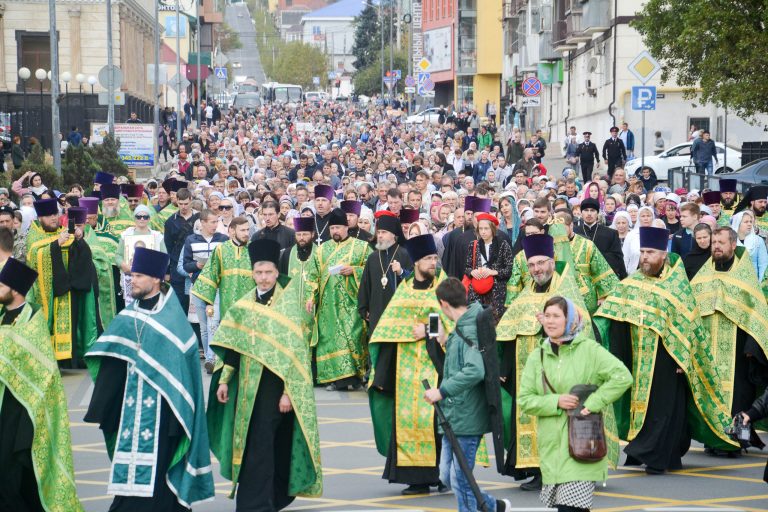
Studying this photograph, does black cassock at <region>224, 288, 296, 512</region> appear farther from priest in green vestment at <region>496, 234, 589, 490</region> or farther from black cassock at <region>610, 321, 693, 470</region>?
black cassock at <region>610, 321, 693, 470</region>

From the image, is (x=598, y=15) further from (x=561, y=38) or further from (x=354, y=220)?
(x=354, y=220)

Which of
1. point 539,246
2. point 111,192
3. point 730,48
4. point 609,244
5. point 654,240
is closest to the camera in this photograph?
point 539,246

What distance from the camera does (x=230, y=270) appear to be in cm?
1586

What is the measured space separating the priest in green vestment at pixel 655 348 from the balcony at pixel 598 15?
3795 cm

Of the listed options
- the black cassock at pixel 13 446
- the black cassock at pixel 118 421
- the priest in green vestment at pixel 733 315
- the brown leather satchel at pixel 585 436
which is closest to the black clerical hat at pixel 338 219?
the priest in green vestment at pixel 733 315

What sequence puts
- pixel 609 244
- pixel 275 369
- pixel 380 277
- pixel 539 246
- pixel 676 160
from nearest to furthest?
pixel 275 369
pixel 539 246
pixel 380 277
pixel 609 244
pixel 676 160

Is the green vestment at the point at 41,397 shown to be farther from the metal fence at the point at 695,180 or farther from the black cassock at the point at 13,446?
the metal fence at the point at 695,180

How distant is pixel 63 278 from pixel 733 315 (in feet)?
25.0

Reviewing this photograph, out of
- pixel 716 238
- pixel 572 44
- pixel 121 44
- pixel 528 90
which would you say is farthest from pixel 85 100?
pixel 716 238

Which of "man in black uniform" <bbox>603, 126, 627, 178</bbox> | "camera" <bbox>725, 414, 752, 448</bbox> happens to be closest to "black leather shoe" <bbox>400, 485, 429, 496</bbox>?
"camera" <bbox>725, 414, 752, 448</bbox>

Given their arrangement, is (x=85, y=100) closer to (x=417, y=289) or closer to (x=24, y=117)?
(x=24, y=117)

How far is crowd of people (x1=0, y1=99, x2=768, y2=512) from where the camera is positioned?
9047mm

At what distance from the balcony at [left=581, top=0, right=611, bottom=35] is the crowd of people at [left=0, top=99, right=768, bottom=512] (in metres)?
30.9

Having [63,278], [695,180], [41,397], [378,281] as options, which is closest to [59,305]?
[63,278]
